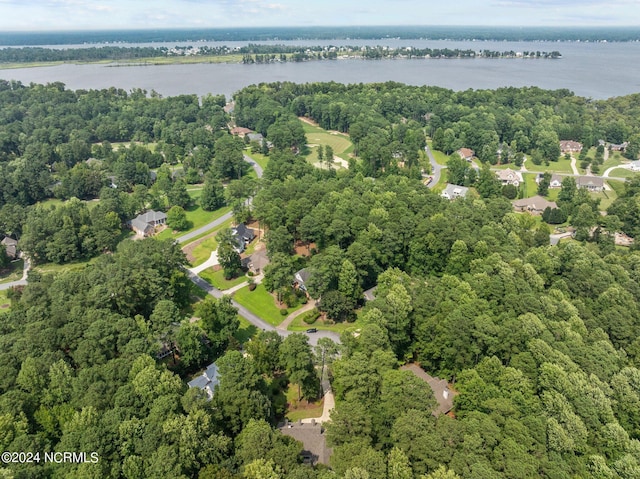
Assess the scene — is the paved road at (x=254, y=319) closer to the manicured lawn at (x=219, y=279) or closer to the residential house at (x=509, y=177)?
the manicured lawn at (x=219, y=279)

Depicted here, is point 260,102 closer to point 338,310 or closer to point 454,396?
point 338,310

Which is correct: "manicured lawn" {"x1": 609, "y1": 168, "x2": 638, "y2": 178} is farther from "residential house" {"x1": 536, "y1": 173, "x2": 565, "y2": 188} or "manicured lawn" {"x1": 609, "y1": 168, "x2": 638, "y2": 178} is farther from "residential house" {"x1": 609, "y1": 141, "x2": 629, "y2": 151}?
"residential house" {"x1": 609, "y1": 141, "x2": 629, "y2": 151}

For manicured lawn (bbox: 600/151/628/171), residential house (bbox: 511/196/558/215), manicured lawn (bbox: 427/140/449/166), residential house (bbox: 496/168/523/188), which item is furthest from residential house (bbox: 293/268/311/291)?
manicured lawn (bbox: 600/151/628/171)

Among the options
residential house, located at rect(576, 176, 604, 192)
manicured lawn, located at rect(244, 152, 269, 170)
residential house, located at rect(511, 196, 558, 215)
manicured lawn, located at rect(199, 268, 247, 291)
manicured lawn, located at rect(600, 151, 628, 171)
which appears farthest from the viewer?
manicured lawn, located at rect(244, 152, 269, 170)

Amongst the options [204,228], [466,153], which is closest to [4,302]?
[204,228]

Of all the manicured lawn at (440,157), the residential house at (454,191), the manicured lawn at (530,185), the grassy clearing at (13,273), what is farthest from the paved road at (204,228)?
the manicured lawn at (530,185)
